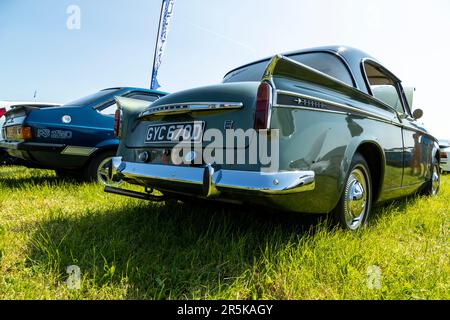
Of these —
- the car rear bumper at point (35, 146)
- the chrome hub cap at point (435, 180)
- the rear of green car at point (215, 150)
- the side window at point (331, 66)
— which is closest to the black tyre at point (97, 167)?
the car rear bumper at point (35, 146)

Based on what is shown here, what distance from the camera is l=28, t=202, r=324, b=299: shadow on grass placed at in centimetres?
162

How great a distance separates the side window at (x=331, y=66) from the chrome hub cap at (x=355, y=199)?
753mm

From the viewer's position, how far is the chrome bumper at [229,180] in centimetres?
158

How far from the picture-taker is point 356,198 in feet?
7.64

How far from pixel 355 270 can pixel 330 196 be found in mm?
A: 451

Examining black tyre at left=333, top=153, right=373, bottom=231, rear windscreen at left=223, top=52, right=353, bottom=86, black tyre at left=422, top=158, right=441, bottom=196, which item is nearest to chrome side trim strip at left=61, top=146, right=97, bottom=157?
rear windscreen at left=223, top=52, right=353, bottom=86

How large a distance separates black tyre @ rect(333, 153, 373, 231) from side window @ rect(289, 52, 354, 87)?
2.10 ft

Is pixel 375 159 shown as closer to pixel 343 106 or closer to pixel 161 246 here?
pixel 343 106

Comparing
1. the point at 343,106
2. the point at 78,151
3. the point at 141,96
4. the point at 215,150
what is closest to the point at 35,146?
the point at 78,151

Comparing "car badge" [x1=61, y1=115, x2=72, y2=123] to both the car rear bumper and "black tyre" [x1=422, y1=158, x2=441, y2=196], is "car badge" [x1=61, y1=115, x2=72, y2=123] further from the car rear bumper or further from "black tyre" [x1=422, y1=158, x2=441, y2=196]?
"black tyre" [x1=422, y1=158, x2=441, y2=196]

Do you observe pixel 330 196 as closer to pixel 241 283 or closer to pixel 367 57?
pixel 241 283

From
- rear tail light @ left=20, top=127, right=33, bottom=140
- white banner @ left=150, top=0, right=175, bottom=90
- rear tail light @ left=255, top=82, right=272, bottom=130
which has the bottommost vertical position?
rear tail light @ left=20, top=127, right=33, bottom=140

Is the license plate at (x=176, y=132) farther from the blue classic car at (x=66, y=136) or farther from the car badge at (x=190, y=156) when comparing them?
the blue classic car at (x=66, y=136)
